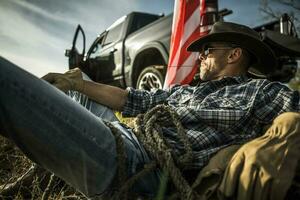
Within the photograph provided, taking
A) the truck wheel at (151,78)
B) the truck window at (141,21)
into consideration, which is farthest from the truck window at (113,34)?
the truck wheel at (151,78)

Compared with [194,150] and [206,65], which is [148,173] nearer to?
[194,150]

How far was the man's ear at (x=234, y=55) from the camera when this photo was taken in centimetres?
237

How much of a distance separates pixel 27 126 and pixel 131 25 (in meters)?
5.46

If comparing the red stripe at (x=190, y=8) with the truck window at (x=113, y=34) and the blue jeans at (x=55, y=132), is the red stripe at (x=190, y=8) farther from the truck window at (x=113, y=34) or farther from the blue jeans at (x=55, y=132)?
the truck window at (x=113, y=34)

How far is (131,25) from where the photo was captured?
653 cm

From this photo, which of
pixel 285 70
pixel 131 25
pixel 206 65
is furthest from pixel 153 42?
pixel 206 65

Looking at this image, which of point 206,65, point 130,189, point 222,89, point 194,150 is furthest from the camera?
point 206,65

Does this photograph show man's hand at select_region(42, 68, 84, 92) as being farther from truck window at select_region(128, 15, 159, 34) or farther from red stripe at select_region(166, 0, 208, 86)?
truck window at select_region(128, 15, 159, 34)

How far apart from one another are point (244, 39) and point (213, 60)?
26 centimetres

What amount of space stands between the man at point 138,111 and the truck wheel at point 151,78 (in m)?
2.33

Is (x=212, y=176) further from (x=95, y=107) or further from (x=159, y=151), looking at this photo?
(x=95, y=107)

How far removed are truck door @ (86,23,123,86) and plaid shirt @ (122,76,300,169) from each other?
4322 mm

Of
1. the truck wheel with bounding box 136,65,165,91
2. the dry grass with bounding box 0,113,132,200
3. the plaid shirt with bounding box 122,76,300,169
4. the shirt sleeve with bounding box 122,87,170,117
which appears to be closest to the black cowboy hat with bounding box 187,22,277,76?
the plaid shirt with bounding box 122,76,300,169

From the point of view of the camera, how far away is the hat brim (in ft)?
7.67
